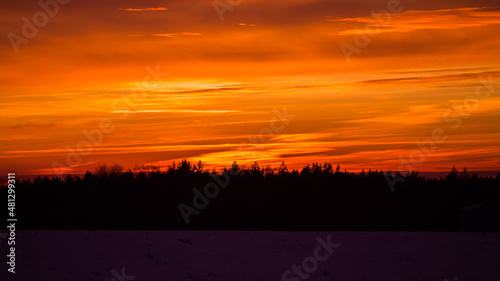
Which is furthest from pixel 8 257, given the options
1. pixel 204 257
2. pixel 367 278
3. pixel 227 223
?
pixel 227 223

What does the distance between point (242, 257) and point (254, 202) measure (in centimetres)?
5594

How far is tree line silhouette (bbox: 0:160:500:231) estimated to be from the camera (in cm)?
7594

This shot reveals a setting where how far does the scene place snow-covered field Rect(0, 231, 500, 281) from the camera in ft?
66.9

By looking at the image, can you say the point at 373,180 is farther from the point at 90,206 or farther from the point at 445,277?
the point at 445,277

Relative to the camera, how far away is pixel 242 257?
23547 mm

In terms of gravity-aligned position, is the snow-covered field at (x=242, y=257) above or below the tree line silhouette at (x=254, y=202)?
below

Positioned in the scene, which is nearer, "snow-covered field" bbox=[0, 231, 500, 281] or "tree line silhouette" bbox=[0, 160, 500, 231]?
"snow-covered field" bbox=[0, 231, 500, 281]

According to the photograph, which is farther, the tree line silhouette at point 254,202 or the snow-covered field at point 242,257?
the tree line silhouette at point 254,202

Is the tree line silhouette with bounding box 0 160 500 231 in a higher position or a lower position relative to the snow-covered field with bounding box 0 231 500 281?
higher

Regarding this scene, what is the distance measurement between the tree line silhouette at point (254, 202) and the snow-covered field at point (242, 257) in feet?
152

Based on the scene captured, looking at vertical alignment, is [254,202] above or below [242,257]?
above

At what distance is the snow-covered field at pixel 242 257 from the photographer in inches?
803

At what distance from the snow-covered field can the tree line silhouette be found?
46341 mm

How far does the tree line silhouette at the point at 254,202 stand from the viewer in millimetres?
75938
